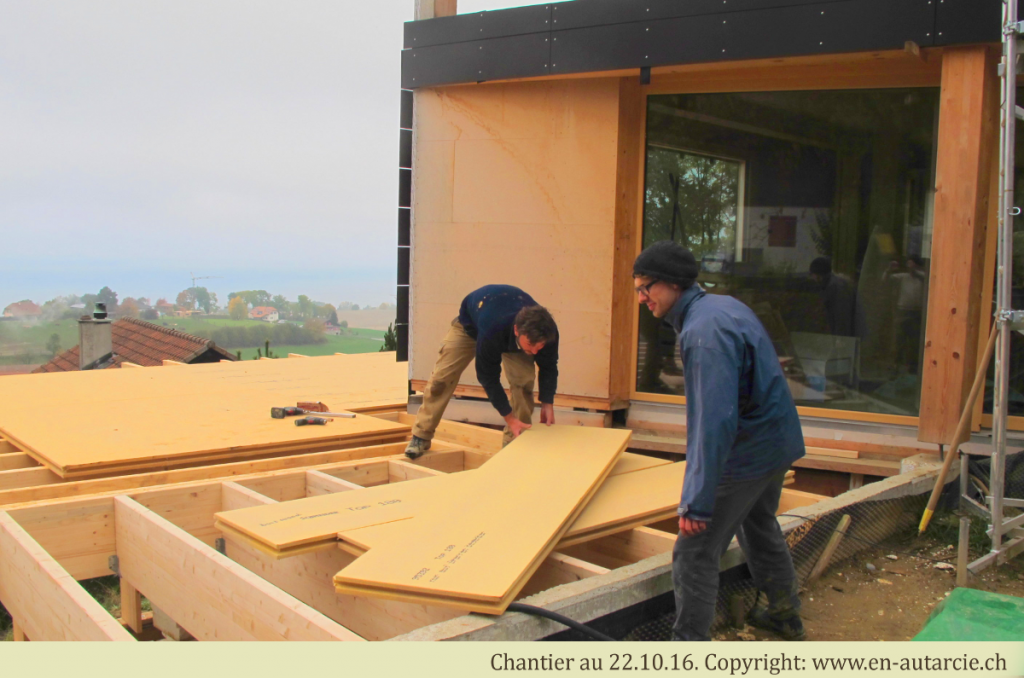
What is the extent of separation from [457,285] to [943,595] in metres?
3.90

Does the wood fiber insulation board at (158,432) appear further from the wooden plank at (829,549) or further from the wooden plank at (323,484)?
the wooden plank at (829,549)

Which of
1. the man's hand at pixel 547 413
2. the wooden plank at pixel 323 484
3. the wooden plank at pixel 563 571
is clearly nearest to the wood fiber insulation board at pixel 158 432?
the wooden plank at pixel 323 484

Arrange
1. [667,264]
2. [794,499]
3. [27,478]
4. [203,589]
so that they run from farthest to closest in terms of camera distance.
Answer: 1. [27,478]
2. [794,499]
3. [203,589]
4. [667,264]

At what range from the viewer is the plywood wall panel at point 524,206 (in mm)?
5578

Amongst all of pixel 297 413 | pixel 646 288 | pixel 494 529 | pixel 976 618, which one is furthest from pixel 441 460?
pixel 976 618

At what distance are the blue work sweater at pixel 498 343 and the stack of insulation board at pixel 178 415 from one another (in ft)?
4.98

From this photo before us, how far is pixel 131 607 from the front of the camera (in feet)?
12.7

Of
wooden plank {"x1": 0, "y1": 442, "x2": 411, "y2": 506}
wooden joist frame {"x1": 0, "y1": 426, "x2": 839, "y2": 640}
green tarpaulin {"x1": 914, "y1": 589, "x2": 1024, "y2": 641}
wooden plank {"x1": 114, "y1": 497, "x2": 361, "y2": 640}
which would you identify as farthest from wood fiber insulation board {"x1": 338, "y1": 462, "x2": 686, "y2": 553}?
wooden plank {"x1": 0, "y1": 442, "x2": 411, "y2": 506}

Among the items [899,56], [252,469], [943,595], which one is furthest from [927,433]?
[252,469]

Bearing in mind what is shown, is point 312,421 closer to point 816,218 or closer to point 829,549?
point 829,549

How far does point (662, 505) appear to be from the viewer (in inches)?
145

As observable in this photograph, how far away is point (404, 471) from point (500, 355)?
0.99 metres
